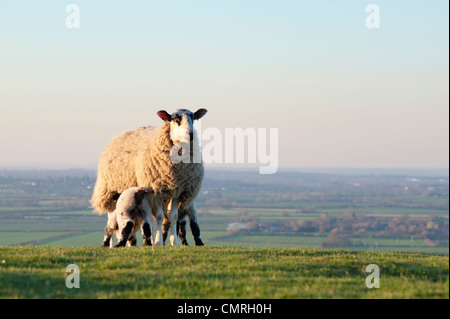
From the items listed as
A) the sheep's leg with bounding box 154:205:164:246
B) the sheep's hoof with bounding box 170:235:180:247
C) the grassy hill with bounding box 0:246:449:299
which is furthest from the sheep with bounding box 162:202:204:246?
the grassy hill with bounding box 0:246:449:299

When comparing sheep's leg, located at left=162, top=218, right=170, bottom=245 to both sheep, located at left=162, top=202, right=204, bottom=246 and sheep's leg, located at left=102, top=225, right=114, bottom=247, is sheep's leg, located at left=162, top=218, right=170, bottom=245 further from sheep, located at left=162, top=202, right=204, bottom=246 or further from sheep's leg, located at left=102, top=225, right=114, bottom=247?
sheep's leg, located at left=102, top=225, right=114, bottom=247

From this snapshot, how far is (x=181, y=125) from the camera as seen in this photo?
63.2 ft

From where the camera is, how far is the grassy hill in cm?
1016

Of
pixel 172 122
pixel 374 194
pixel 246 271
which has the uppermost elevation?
pixel 172 122

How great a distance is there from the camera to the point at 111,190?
70.1 ft

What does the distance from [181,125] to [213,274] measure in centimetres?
817

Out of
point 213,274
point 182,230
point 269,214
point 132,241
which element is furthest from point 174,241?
point 269,214

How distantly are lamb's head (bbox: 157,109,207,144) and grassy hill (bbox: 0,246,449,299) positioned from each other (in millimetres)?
4568

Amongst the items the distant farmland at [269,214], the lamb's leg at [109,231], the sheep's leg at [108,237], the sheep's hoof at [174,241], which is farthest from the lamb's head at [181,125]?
the distant farmland at [269,214]

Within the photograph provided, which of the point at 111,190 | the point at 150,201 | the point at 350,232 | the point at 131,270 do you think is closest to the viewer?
the point at 131,270

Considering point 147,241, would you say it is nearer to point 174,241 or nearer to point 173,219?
point 174,241
